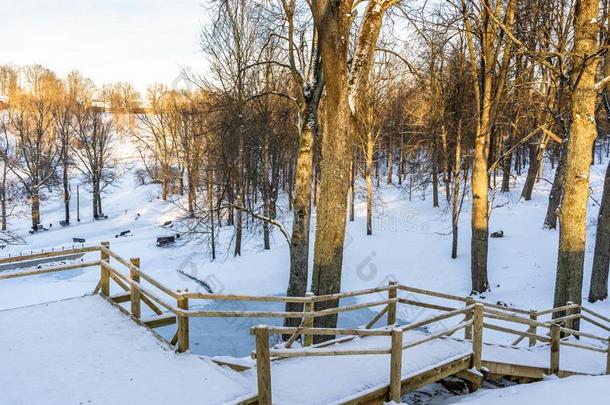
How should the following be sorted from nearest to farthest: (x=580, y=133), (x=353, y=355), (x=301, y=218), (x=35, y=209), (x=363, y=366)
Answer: (x=363, y=366) → (x=353, y=355) → (x=580, y=133) → (x=301, y=218) → (x=35, y=209)

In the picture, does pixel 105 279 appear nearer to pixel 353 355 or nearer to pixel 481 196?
pixel 353 355

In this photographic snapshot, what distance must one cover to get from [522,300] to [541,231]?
7205 millimetres

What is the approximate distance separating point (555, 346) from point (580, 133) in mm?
4045

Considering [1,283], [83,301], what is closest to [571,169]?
[83,301]

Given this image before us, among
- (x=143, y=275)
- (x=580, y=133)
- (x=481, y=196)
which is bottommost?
(x=143, y=275)

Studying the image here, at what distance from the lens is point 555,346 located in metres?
7.34

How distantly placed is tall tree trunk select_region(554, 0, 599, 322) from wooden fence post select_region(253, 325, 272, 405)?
23.7 ft

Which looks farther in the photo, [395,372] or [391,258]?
[391,258]

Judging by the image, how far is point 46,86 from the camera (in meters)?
62.3

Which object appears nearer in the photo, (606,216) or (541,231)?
(606,216)

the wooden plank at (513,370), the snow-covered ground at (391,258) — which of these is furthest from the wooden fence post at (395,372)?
the snow-covered ground at (391,258)

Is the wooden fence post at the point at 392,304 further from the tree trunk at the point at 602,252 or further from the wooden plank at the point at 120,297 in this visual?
the tree trunk at the point at 602,252

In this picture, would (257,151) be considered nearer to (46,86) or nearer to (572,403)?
(572,403)

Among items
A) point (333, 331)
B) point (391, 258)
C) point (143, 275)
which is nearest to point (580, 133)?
point (333, 331)
